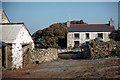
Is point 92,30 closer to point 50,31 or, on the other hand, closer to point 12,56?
point 50,31

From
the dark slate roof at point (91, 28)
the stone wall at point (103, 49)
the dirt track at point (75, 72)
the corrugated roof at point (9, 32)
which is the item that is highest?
the dark slate roof at point (91, 28)

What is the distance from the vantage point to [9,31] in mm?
10078

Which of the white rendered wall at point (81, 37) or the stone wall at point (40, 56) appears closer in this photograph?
the stone wall at point (40, 56)

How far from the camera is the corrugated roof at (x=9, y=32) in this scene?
30.1 feet

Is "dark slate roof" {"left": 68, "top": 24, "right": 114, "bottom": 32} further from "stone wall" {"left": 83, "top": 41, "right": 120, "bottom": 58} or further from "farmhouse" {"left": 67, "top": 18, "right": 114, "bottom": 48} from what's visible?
"stone wall" {"left": 83, "top": 41, "right": 120, "bottom": 58}

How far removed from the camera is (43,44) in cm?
2553

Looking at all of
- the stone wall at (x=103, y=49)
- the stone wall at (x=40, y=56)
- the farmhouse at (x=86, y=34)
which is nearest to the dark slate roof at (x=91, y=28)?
the farmhouse at (x=86, y=34)

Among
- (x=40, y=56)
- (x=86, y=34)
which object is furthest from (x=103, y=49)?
(x=86, y=34)

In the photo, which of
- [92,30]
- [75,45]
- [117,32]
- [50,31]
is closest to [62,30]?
[50,31]

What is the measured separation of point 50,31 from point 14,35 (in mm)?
22152

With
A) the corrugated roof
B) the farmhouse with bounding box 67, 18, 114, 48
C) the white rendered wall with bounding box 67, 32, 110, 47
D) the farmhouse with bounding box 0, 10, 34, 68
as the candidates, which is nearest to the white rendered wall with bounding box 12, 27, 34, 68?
the farmhouse with bounding box 0, 10, 34, 68

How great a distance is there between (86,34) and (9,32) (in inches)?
1022

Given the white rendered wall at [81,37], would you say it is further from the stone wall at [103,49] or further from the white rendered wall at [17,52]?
the white rendered wall at [17,52]

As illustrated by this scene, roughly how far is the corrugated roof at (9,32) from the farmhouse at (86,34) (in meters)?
23.5
